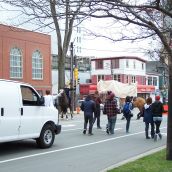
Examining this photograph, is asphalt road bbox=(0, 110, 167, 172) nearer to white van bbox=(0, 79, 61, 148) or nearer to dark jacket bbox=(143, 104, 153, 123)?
white van bbox=(0, 79, 61, 148)

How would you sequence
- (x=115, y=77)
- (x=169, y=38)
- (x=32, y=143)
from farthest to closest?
1. (x=115, y=77)
2. (x=32, y=143)
3. (x=169, y=38)

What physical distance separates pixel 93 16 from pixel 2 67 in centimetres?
4238

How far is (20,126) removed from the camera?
12.2 m

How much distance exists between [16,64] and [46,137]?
129ft

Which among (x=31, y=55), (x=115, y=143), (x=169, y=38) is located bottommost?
(x=115, y=143)

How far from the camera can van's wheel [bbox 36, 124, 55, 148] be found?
523 inches

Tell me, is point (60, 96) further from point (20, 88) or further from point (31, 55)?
point (31, 55)

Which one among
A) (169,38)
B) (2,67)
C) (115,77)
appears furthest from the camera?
(115,77)

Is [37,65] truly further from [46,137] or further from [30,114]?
[30,114]

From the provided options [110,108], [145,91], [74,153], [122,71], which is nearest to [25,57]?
[122,71]

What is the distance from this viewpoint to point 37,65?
56.3m

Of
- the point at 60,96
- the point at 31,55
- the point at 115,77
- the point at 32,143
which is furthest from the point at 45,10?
the point at 115,77

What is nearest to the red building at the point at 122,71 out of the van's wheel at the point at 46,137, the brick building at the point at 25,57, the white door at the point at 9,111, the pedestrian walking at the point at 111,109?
the brick building at the point at 25,57

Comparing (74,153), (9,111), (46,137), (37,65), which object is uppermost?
(37,65)
